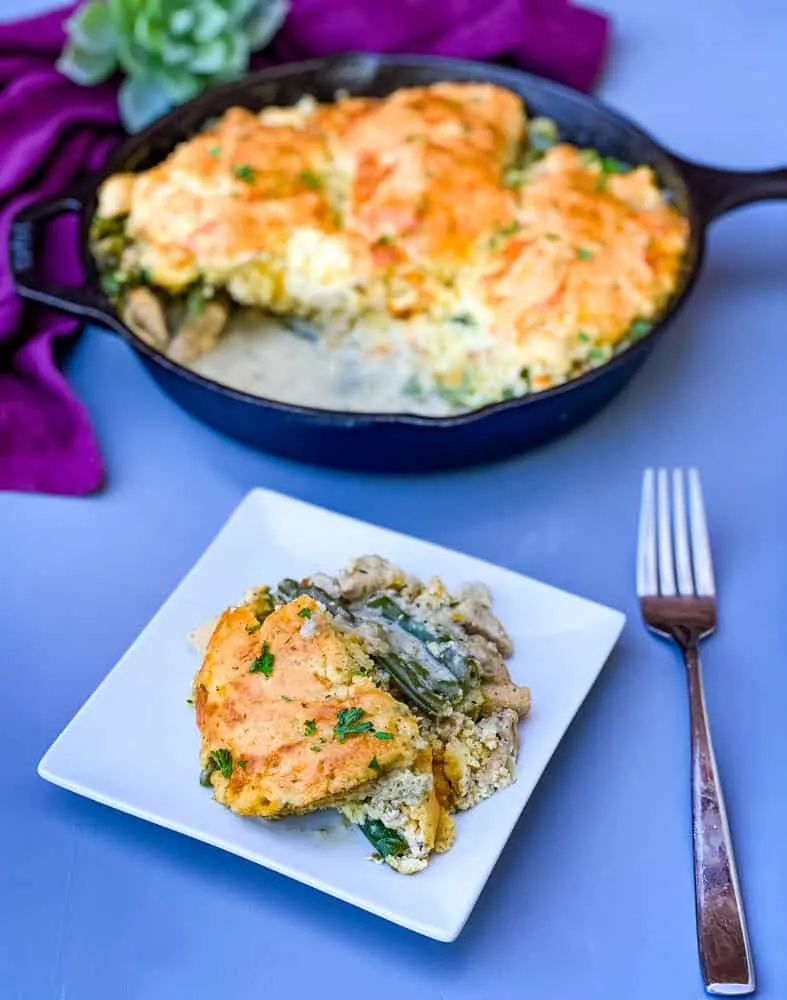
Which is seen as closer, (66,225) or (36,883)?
(36,883)

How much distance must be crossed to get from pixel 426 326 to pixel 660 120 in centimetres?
98

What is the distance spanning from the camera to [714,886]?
1.44 meters

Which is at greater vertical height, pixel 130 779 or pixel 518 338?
pixel 518 338

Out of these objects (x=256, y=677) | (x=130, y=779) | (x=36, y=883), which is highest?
(x=256, y=677)

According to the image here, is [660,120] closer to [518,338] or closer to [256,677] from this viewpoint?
[518,338]

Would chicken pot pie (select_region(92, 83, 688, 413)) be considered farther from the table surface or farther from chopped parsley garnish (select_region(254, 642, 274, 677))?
chopped parsley garnish (select_region(254, 642, 274, 677))

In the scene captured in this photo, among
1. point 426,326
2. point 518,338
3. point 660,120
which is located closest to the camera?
point 518,338

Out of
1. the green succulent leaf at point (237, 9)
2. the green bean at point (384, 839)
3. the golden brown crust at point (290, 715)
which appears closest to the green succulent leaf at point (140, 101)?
the green succulent leaf at point (237, 9)

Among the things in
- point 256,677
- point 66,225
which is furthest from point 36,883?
point 66,225

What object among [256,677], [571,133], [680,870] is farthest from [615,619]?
[571,133]

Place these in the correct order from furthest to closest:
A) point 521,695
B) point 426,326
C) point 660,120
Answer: point 660,120, point 426,326, point 521,695

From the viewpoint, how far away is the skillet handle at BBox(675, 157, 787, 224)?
2.07 m

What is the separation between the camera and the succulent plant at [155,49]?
8.10 feet

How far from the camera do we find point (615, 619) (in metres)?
1.66
